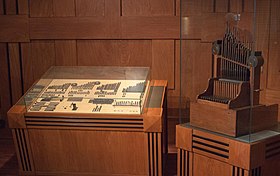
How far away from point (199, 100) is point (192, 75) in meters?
0.29

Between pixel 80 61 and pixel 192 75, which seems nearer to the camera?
pixel 192 75

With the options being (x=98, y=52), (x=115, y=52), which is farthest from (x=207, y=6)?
(x=98, y=52)

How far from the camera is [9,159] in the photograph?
3.99 m

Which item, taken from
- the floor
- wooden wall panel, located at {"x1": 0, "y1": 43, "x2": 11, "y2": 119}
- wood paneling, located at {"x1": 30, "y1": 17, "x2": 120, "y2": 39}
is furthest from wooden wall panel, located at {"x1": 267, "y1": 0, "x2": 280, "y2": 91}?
wooden wall panel, located at {"x1": 0, "y1": 43, "x2": 11, "y2": 119}

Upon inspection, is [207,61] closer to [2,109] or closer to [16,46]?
[16,46]

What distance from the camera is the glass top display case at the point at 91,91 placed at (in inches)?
129

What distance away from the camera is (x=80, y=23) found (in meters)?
4.22

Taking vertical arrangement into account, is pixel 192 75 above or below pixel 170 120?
above

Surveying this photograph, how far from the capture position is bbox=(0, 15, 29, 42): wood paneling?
4.32 metres

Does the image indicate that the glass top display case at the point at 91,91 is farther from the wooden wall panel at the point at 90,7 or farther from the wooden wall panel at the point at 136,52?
the wooden wall panel at the point at 90,7

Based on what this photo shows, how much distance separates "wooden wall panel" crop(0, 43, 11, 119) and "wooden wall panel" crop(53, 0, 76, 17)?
775mm

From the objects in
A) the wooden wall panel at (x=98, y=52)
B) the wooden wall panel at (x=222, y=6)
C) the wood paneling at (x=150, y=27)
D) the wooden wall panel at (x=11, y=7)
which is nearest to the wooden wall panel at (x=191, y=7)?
the wooden wall panel at (x=222, y=6)

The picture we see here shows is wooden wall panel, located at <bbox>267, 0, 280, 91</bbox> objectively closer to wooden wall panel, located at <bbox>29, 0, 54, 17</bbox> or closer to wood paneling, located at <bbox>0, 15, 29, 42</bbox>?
wooden wall panel, located at <bbox>29, 0, 54, 17</bbox>

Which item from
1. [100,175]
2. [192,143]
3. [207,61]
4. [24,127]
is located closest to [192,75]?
[207,61]
